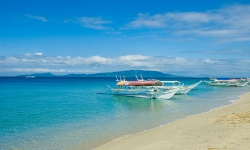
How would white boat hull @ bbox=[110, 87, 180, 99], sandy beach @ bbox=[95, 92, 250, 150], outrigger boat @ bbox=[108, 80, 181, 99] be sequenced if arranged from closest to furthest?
sandy beach @ bbox=[95, 92, 250, 150] → white boat hull @ bbox=[110, 87, 180, 99] → outrigger boat @ bbox=[108, 80, 181, 99]

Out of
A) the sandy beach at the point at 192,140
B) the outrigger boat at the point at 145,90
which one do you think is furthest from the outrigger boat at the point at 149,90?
the sandy beach at the point at 192,140

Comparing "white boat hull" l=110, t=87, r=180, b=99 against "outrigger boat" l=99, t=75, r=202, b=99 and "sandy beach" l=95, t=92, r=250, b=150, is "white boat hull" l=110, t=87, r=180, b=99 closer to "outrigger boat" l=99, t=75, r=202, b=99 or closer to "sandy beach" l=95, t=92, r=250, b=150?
"outrigger boat" l=99, t=75, r=202, b=99

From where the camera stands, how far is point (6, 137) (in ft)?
51.5

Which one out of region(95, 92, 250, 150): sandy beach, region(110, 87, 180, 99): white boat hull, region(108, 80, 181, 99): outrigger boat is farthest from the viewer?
region(108, 80, 181, 99): outrigger boat

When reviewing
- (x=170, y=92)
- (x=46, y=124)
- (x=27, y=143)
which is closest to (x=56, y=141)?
(x=27, y=143)

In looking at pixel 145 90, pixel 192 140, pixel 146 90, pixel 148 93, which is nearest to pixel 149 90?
pixel 148 93

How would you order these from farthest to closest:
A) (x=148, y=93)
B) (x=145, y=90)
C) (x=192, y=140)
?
(x=145, y=90)
(x=148, y=93)
(x=192, y=140)

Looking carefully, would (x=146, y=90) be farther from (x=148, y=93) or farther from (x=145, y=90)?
(x=148, y=93)

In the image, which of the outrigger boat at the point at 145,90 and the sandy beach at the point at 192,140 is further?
the outrigger boat at the point at 145,90

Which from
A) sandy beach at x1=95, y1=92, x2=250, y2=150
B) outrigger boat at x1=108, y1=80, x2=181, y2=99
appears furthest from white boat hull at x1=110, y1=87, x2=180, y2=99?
sandy beach at x1=95, y1=92, x2=250, y2=150

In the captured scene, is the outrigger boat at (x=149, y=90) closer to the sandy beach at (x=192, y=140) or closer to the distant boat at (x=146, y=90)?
the distant boat at (x=146, y=90)

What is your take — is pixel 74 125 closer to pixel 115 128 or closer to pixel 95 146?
pixel 115 128

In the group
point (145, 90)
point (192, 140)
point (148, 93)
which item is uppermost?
point (145, 90)

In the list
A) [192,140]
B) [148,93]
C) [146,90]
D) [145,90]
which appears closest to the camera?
[192,140]
